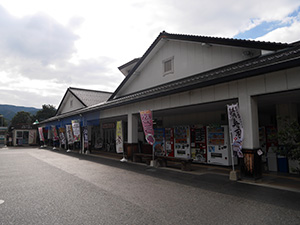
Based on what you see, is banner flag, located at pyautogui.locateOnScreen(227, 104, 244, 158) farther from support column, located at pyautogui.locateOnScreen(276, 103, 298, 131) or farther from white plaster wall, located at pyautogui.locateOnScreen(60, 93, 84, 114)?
white plaster wall, located at pyautogui.locateOnScreen(60, 93, 84, 114)

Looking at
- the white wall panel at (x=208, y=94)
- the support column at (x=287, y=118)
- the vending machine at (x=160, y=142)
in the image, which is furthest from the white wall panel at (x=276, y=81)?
the vending machine at (x=160, y=142)

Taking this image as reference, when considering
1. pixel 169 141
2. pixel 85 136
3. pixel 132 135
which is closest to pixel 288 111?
pixel 169 141

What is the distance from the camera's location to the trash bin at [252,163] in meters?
6.83

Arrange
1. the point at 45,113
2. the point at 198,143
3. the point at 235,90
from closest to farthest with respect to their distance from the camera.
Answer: the point at 235,90 → the point at 198,143 → the point at 45,113

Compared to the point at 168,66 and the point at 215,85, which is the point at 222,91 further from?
the point at 168,66

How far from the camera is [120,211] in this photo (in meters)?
4.57

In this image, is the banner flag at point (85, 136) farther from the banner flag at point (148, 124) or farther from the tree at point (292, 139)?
the tree at point (292, 139)

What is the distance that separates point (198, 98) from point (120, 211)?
548cm

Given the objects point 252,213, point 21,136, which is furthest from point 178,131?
point 21,136

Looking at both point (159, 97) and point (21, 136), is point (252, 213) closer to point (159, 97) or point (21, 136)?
point (159, 97)

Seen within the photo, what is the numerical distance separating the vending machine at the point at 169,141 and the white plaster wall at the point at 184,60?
310 centimetres

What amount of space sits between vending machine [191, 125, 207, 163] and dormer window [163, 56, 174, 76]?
3.61 meters

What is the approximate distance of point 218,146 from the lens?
10633mm

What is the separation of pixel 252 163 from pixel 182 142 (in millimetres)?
5808
